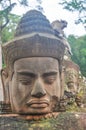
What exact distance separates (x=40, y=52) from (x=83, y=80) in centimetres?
277

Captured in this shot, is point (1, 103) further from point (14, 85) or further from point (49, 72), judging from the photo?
point (49, 72)

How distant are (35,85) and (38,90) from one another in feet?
0.19

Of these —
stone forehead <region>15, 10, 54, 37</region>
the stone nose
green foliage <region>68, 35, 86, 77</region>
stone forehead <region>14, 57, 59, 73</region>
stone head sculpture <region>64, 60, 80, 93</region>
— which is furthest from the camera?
green foliage <region>68, 35, 86, 77</region>

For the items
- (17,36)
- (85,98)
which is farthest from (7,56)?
(85,98)

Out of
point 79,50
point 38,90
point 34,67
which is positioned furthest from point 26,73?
point 79,50

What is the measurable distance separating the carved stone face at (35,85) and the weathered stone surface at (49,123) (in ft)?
0.32

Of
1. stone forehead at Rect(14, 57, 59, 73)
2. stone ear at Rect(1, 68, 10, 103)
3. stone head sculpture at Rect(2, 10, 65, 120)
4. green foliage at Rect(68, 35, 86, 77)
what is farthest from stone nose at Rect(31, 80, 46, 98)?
green foliage at Rect(68, 35, 86, 77)

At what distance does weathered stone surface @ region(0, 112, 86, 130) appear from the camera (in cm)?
301

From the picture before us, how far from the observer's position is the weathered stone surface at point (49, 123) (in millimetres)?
3014

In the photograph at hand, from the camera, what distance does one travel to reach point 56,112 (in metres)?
3.16

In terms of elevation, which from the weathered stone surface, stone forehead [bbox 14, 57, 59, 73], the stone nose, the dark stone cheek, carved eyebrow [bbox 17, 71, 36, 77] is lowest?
the weathered stone surface

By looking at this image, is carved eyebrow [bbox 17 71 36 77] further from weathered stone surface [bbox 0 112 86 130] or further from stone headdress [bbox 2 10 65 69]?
weathered stone surface [bbox 0 112 86 130]

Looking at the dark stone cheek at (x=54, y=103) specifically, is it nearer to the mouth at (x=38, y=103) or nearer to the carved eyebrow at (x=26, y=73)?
the mouth at (x=38, y=103)

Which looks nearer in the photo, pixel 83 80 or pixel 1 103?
pixel 1 103
